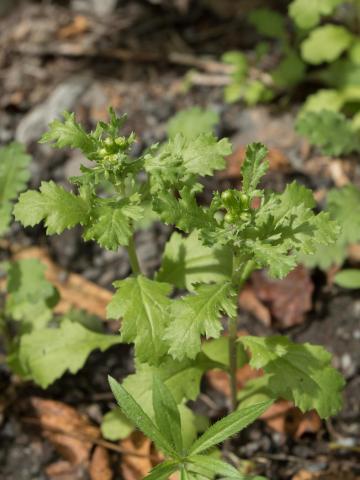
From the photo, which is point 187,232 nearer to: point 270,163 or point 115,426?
point 115,426

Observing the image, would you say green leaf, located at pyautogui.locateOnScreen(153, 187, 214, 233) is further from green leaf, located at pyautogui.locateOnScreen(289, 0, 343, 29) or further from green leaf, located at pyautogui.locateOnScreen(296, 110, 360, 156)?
green leaf, located at pyautogui.locateOnScreen(289, 0, 343, 29)

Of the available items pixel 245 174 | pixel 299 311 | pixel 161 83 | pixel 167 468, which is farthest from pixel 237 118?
pixel 167 468

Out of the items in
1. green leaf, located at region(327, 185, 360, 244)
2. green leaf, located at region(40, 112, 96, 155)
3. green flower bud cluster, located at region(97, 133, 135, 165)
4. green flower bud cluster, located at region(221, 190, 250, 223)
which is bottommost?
green leaf, located at region(327, 185, 360, 244)

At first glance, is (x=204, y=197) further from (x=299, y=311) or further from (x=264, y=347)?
(x=264, y=347)

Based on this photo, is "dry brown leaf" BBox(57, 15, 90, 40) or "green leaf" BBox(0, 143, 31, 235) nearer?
"green leaf" BBox(0, 143, 31, 235)

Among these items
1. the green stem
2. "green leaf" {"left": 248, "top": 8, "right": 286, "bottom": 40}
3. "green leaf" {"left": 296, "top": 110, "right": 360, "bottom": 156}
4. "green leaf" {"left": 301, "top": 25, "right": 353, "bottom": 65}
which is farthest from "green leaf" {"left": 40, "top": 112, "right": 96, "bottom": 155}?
"green leaf" {"left": 248, "top": 8, "right": 286, "bottom": 40}

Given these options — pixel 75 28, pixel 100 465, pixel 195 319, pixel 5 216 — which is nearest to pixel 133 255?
pixel 195 319
